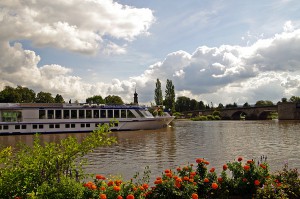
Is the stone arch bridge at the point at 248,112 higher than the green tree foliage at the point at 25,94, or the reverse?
the green tree foliage at the point at 25,94

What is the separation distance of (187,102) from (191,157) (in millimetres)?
151940

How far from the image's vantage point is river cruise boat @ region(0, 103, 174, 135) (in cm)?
4531

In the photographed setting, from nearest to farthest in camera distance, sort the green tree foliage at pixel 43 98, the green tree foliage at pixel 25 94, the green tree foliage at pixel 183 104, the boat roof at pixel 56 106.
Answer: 1. the boat roof at pixel 56 106
2. the green tree foliage at pixel 25 94
3. the green tree foliage at pixel 43 98
4. the green tree foliage at pixel 183 104

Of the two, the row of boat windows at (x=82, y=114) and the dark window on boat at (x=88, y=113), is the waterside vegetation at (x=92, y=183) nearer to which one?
the row of boat windows at (x=82, y=114)

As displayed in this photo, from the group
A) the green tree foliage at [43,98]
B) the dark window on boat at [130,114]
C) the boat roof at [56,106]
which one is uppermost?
the green tree foliage at [43,98]

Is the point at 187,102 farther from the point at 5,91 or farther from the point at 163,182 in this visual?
the point at 163,182

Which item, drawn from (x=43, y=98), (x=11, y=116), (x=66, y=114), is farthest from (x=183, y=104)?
(x=11, y=116)

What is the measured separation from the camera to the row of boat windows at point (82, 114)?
153 ft

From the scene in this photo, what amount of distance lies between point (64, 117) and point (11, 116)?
295 inches

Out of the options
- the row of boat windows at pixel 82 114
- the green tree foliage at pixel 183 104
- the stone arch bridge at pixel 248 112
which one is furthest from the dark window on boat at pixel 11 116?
the green tree foliage at pixel 183 104

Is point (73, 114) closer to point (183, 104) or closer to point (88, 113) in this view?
point (88, 113)

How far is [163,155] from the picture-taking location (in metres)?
21.5

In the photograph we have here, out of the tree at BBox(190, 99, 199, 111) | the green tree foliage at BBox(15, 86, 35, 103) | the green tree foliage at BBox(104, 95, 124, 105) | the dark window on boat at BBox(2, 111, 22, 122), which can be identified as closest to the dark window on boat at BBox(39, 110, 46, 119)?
the dark window on boat at BBox(2, 111, 22, 122)

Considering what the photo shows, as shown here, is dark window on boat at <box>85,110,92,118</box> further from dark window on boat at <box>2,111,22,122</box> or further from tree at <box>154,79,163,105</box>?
tree at <box>154,79,163,105</box>
